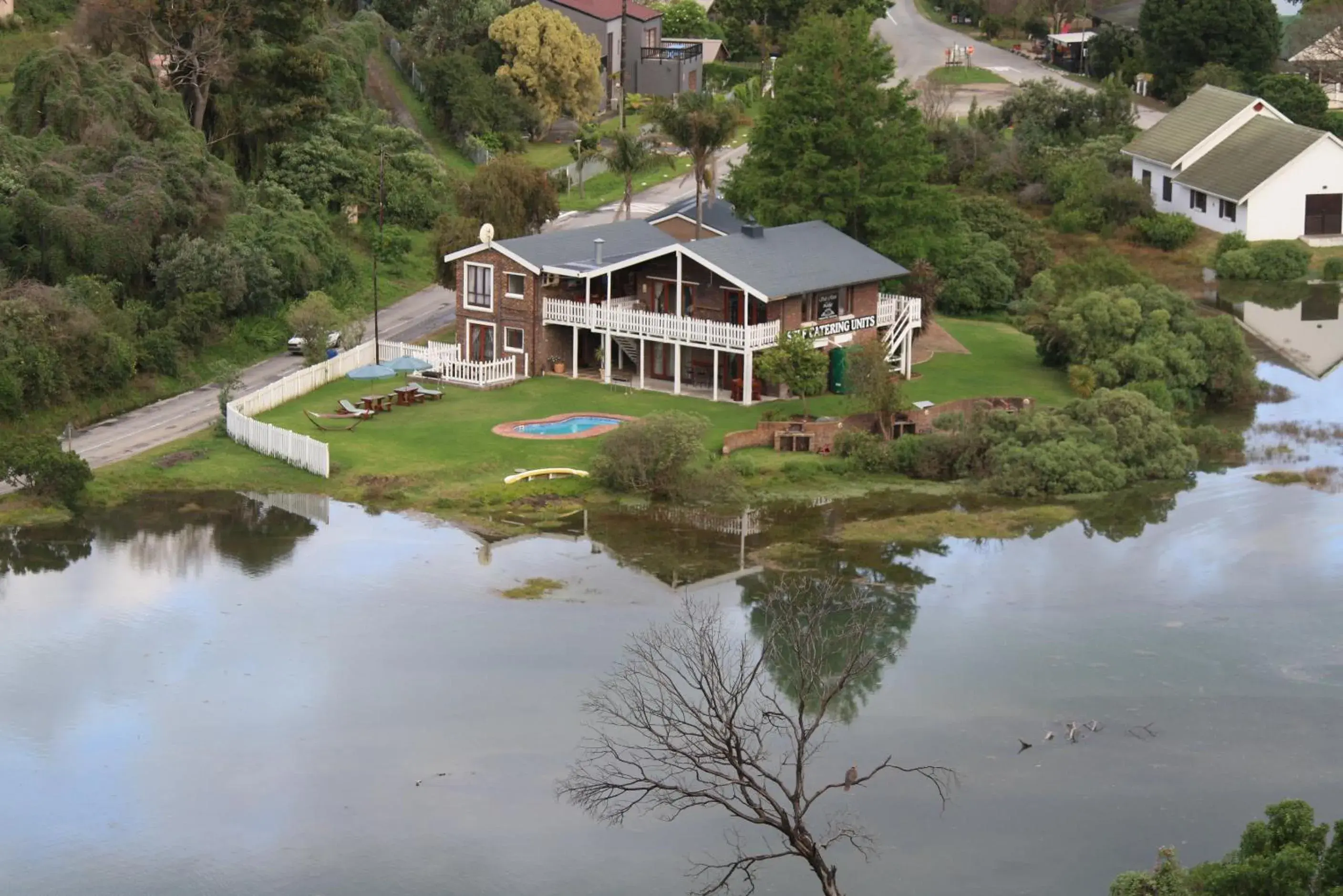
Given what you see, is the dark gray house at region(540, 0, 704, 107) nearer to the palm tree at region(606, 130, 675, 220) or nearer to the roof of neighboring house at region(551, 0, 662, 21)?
the roof of neighboring house at region(551, 0, 662, 21)

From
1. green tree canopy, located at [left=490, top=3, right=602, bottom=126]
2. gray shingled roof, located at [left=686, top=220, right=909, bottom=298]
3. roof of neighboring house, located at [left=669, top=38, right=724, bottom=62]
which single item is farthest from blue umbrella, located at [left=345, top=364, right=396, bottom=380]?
roof of neighboring house, located at [left=669, top=38, right=724, bottom=62]

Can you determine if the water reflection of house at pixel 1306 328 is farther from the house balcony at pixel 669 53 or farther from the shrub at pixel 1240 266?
the house balcony at pixel 669 53

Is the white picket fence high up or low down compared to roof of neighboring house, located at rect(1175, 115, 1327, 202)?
down

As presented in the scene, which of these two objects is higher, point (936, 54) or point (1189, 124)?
point (936, 54)

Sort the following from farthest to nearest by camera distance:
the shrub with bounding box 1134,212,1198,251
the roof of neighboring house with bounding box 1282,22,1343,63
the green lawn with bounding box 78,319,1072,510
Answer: the roof of neighboring house with bounding box 1282,22,1343,63
the shrub with bounding box 1134,212,1198,251
the green lawn with bounding box 78,319,1072,510

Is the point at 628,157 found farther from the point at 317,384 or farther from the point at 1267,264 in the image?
the point at 1267,264

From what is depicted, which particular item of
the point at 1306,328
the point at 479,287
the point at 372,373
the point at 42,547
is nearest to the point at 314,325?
the point at 372,373
